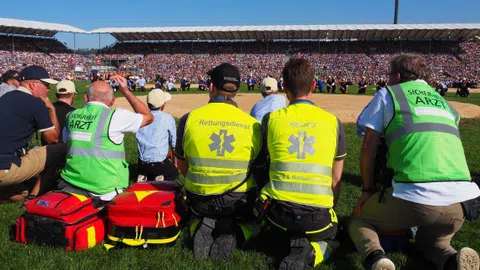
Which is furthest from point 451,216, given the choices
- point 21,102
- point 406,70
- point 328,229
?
point 21,102

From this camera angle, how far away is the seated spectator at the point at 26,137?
473 centimetres

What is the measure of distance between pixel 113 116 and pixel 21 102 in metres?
1.52

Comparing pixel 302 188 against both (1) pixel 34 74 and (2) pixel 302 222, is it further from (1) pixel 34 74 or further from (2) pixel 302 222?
(1) pixel 34 74

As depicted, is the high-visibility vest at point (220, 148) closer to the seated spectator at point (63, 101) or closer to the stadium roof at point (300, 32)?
the seated spectator at point (63, 101)

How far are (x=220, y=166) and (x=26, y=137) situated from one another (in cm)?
287

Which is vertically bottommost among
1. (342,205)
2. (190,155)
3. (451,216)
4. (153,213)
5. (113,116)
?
(342,205)

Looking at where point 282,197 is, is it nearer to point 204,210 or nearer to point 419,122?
point 204,210

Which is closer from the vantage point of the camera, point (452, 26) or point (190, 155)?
point (190, 155)

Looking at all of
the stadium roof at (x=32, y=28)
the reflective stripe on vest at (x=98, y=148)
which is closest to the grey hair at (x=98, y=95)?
the reflective stripe on vest at (x=98, y=148)

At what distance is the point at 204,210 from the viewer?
382cm

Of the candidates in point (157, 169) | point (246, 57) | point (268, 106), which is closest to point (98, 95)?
point (157, 169)

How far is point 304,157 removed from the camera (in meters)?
3.36

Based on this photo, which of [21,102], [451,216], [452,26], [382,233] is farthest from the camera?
[452,26]

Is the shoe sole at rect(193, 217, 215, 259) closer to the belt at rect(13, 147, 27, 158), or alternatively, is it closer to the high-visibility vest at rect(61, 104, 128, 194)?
the high-visibility vest at rect(61, 104, 128, 194)
